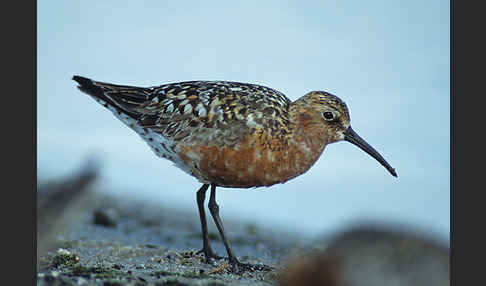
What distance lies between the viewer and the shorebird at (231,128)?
7496 millimetres

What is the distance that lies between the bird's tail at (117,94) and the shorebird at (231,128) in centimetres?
2

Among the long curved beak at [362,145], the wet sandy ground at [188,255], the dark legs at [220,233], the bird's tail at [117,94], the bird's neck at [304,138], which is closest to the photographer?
the wet sandy ground at [188,255]

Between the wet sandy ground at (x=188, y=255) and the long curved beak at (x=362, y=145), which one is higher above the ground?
the long curved beak at (x=362, y=145)

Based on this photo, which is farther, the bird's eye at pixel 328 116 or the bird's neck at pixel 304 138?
the bird's eye at pixel 328 116

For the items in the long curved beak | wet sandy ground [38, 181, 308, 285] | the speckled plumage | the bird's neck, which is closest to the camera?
wet sandy ground [38, 181, 308, 285]

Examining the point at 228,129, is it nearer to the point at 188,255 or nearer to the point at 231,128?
the point at 231,128

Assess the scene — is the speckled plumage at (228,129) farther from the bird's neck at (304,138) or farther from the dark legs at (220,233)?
the dark legs at (220,233)

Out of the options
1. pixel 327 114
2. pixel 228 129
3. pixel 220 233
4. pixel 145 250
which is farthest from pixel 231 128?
pixel 145 250

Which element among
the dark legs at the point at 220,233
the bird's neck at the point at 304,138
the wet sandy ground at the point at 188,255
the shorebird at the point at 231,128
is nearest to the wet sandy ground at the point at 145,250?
the wet sandy ground at the point at 188,255

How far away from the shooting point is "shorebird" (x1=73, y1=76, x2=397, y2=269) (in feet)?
24.6

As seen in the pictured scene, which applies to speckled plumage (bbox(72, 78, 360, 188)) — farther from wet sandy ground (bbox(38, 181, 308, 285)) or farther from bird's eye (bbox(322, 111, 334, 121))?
wet sandy ground (bbox(38, 181, 308, 285))

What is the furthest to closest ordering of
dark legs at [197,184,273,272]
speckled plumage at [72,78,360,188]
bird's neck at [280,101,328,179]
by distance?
dark legs at [197,184,273,272] → bird's neck at [280,101,328,179] → speckled plumage at [72,78,360,188]

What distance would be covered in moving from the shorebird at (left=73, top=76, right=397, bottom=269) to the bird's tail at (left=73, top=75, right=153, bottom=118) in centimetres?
2

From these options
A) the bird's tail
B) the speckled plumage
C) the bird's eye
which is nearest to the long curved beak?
the speckled plumage
